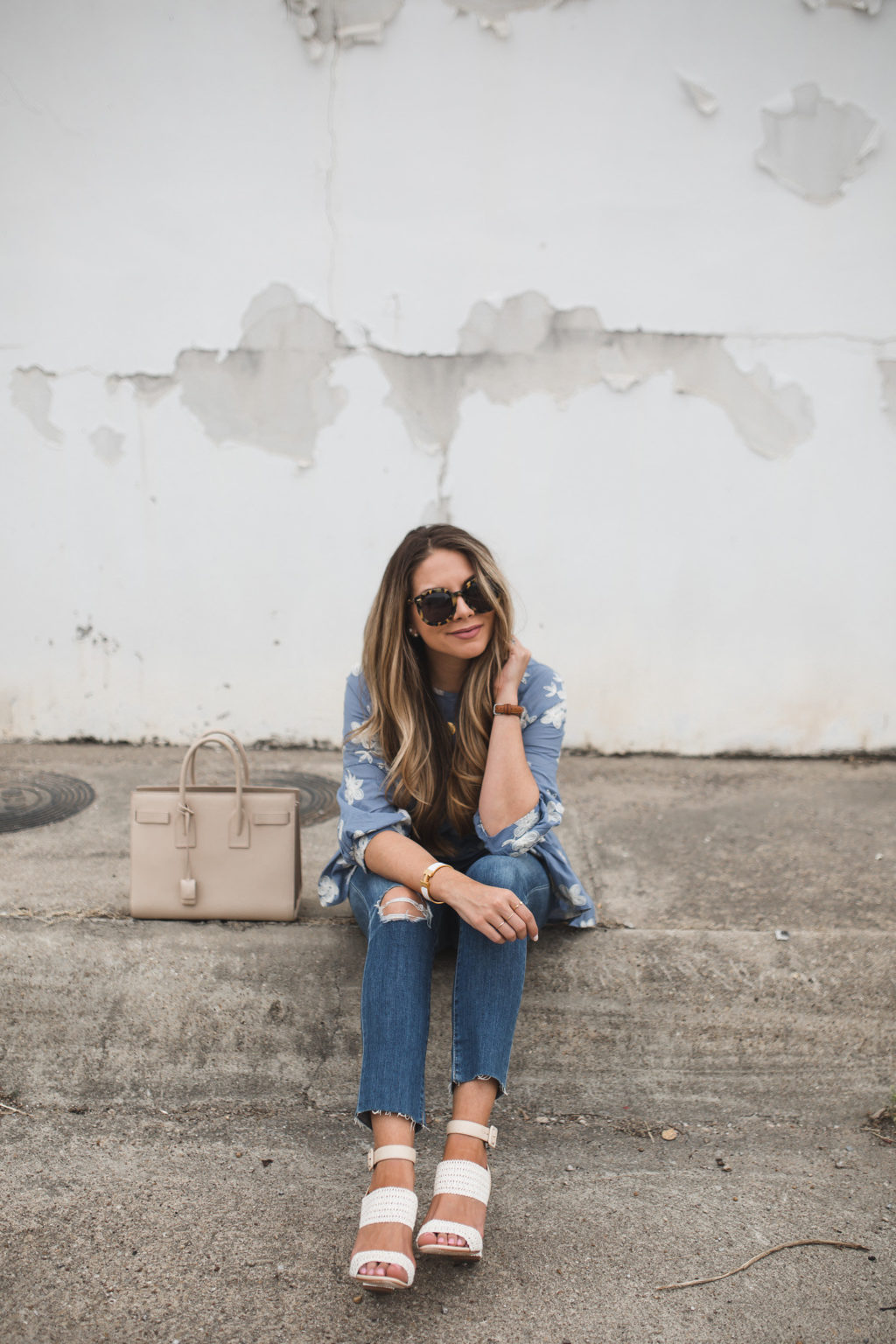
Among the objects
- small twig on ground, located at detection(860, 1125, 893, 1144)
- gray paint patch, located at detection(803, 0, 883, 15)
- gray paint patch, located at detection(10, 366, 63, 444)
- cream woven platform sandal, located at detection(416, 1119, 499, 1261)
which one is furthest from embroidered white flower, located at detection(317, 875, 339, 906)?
gray paint patch, located at detection(803, 0, 883, 15)

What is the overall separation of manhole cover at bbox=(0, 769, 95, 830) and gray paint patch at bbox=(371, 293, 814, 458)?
1977mm

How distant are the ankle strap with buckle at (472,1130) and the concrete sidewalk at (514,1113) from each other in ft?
0.64

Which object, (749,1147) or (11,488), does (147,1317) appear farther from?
(11,488)

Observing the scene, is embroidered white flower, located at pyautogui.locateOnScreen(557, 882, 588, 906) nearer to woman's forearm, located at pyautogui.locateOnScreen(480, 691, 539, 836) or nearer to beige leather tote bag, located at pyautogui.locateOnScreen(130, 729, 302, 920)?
woman's forearm, located at pyautogui.locateOnScreen(480, 691, 539, 836)

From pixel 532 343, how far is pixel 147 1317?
3433mm

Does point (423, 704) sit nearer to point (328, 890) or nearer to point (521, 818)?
point (521, 818)

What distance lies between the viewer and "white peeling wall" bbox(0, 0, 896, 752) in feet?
12.4

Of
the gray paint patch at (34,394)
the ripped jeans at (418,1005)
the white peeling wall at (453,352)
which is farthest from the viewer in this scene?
the gray paint patch at (34,394)

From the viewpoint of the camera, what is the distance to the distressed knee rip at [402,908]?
205cm

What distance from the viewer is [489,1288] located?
1777 millimetres

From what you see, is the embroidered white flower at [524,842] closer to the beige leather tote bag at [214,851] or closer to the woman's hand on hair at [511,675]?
the woman's hand on hair at [511,675]

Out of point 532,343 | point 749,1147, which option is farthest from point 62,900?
point 532,343

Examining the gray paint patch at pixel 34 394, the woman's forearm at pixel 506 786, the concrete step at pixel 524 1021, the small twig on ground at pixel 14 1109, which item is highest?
the gray paint patch at pixel 34 394

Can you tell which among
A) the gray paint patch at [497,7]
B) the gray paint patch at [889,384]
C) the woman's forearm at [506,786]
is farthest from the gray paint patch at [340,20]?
the woman's forearm at [506,786]
